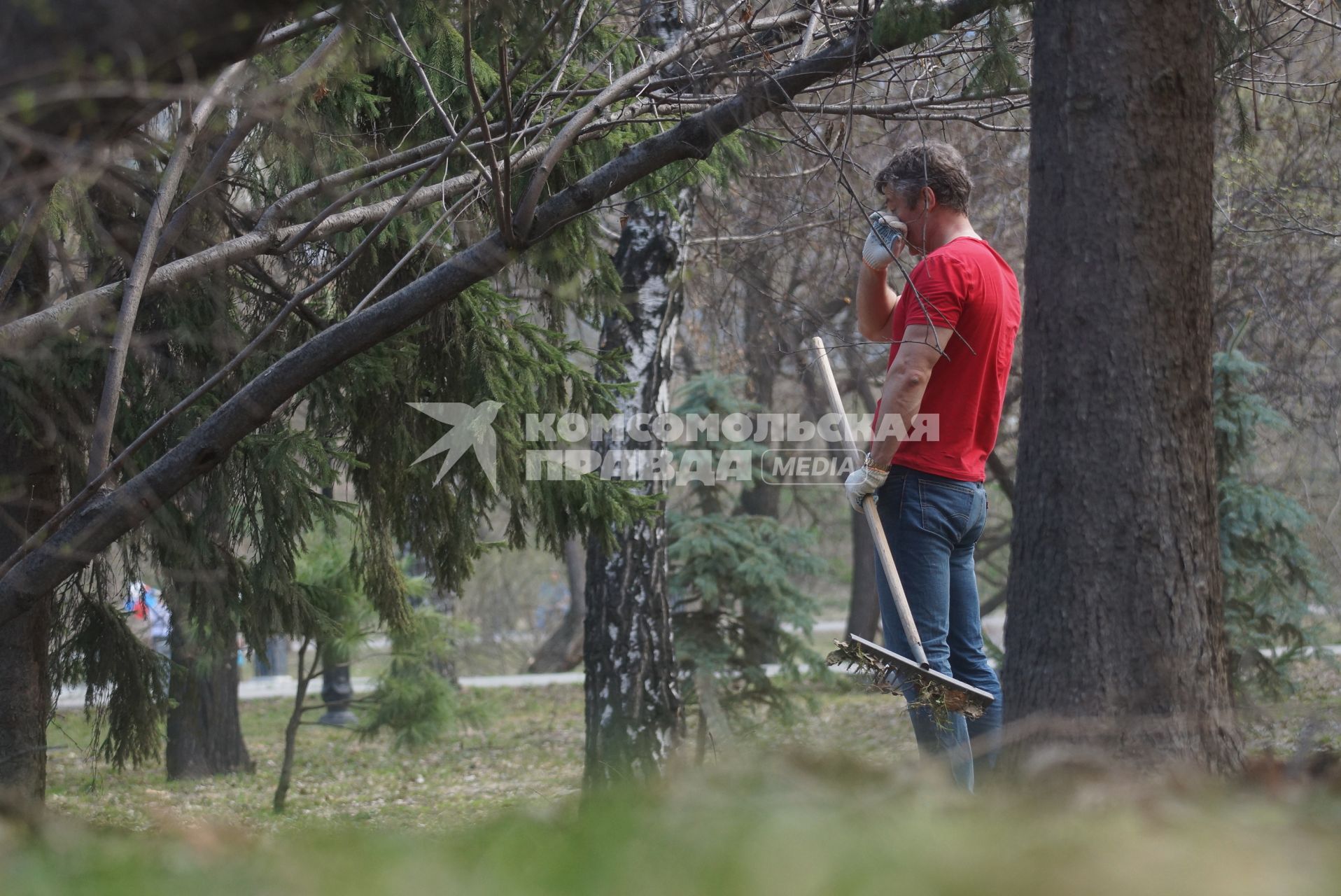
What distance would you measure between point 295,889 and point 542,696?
49.1ft

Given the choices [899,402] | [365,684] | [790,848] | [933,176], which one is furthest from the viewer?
[365,684]

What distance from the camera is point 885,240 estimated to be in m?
3.84

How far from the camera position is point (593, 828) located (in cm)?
131

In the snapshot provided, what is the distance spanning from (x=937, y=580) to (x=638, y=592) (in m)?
3.07

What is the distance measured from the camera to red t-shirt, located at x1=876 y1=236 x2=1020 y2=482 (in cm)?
360

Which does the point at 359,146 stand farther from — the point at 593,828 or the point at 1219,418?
the point at 1219,418

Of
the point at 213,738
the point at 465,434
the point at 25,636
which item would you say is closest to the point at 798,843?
the point at 465,434

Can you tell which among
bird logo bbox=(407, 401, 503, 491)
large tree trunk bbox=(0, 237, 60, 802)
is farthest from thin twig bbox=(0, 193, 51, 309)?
bird logo bbox=(407, 401, 503, 491)

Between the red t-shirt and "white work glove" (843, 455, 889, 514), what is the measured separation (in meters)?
0.07

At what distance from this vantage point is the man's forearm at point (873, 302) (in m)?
4.12

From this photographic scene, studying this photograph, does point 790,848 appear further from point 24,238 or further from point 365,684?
point 365,684

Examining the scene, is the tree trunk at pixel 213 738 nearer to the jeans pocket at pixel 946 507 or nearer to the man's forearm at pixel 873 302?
the man's forearm at pixel 873 302

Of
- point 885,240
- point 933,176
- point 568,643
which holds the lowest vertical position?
point 568,643

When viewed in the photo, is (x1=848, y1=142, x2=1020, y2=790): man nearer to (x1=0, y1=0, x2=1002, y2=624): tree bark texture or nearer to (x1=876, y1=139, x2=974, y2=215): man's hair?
(x1=876, y1=139, x2=974, y2=215): man's hair
